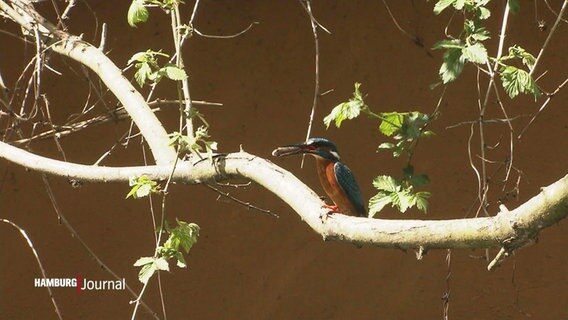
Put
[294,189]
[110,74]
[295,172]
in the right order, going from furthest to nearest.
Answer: [295,172] → [110,74] → [294,189]

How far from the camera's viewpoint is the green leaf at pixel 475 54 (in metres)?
2.09

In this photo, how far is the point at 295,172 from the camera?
4180 mm

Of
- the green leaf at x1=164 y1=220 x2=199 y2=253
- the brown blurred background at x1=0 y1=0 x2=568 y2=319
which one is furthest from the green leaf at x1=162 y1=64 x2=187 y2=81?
the brown blurred background at x1=0 y1=0 x2=568 y2=319

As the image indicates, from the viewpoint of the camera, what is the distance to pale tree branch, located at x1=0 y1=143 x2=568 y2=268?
164 cm

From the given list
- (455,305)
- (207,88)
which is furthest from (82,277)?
(455,305)

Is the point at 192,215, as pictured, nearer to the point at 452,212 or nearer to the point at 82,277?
the point at 82,277

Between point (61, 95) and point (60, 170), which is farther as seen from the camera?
point (61, 95)

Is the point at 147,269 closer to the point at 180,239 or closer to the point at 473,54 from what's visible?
the point at 180,239

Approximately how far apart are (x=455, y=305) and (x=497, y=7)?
120 centimetres

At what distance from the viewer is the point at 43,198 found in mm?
4316

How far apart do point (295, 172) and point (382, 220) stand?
7.64 ft

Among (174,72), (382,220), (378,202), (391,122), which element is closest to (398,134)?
(391,122)

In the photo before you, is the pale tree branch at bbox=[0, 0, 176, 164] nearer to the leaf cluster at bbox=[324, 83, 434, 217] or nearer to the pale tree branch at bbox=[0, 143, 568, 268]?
the pale tree branch at bbox=[0, 143, 568, 268]

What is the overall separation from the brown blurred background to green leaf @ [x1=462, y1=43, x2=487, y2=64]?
1.96 meters
